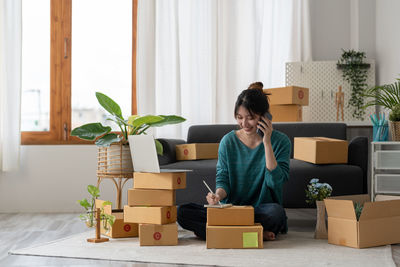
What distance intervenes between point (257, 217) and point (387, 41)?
219 cm

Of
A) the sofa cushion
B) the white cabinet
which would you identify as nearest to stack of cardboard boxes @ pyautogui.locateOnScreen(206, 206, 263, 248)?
the sofa cushion

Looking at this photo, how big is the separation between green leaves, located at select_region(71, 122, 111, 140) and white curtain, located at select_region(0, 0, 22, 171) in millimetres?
1622

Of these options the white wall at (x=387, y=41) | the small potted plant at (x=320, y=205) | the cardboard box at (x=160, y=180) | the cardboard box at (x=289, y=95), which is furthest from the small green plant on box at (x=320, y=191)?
the white wall at (x=387, y=41)

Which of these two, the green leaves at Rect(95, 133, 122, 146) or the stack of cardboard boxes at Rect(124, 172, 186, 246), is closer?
the stack of cardboard boxes at Rect(124, 172, 186, 246)

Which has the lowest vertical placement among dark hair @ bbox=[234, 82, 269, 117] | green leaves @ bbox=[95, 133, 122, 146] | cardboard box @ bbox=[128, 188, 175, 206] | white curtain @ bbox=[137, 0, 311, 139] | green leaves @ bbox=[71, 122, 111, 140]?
cardboard box @ bbox=[128, 188, 175, 206]

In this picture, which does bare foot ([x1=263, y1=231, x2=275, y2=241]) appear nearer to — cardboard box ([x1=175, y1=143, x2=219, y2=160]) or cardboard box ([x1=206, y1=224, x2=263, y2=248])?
cardboard box ([x1=206, y1=224, x2=263, y2=248])

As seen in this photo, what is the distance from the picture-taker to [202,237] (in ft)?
8.54

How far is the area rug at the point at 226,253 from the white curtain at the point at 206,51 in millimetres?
1786

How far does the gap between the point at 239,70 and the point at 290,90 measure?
75 centimetres

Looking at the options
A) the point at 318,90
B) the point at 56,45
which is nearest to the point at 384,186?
the point at 318,90

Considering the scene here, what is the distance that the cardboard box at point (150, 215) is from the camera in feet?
8.03

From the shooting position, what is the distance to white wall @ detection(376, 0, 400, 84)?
3.70m

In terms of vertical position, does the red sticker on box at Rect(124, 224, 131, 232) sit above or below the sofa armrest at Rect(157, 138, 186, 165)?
below

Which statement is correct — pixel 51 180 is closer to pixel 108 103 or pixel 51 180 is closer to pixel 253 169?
pixel 108 103
